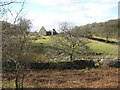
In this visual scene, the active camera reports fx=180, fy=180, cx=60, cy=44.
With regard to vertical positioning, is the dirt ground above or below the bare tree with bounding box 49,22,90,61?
below

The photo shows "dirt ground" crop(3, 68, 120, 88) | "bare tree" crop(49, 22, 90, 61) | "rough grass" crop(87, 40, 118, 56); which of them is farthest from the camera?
"rough grass" crop(87, 40, 118, 56)

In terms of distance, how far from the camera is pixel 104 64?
1891 centimetres

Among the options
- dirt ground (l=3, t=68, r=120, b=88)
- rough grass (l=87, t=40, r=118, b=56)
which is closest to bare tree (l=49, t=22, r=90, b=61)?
rough grass (l=87, t=40, r=118, b=56)

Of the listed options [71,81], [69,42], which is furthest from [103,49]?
[71,81]

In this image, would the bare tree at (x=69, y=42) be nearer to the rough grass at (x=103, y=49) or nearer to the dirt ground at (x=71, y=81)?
the rough grass at (x=103, y=49)

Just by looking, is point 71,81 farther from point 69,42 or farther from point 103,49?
point 103,49

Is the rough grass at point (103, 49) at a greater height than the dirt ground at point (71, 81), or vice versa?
the rough grass at point (103, 49)

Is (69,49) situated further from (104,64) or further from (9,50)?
(9,50)

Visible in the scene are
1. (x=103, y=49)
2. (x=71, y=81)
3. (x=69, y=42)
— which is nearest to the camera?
(x=71, y=81)

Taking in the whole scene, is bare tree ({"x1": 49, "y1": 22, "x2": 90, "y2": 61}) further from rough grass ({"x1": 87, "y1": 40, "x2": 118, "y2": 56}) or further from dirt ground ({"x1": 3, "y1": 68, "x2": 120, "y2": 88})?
dirt ground ({"x1": 3, "y1": 68, "x2": 120, "y2": 88})

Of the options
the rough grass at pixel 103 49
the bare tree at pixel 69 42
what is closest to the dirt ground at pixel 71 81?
the bare tree at pixel 69 42

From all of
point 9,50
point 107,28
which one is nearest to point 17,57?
point 9,50

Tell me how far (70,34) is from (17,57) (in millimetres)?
13638

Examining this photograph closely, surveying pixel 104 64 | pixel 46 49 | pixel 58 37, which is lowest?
pixel 104 64
